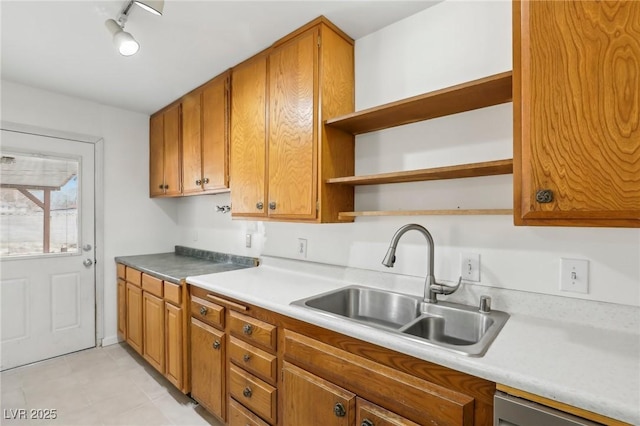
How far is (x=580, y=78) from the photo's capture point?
89 cm

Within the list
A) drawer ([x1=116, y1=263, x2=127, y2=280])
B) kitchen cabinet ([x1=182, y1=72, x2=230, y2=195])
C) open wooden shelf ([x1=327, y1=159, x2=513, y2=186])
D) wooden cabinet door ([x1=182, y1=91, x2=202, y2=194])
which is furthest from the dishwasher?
drawer ([x1=116, y1=263, x2=127, y2=280])

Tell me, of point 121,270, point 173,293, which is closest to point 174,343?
point 173,293

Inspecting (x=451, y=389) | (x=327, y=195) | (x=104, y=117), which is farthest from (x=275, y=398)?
(x=104, y=117)

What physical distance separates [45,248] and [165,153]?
1.26 metres

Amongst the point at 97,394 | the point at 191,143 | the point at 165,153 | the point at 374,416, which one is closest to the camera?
the point at 374,416

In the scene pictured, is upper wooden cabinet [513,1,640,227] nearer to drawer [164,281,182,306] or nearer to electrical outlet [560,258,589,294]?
electrical outlet [560,258,589,294]

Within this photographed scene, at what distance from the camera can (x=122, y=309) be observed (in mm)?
2869

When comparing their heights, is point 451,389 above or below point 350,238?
below

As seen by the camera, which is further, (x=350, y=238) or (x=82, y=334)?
(x=82, y=334)

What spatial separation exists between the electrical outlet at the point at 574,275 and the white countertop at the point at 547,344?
5 centimetres

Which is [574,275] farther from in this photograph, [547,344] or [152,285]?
[152,285]

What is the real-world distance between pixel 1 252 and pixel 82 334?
3.08ft

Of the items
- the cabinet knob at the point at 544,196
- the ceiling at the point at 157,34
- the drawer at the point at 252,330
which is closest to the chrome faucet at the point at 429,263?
the cabinet knob at the point at 544,196

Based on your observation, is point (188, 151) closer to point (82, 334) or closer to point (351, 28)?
point (351, 28)
